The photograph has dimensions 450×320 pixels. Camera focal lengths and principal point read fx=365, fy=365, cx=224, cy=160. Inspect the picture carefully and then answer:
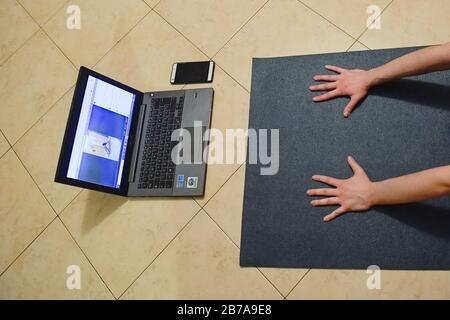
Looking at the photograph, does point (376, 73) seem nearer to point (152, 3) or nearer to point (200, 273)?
point (200, 273)

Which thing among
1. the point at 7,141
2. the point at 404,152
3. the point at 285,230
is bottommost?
the point at 285,230

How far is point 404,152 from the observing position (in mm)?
1313

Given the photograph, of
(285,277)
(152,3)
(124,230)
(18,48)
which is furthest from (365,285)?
(18,48)

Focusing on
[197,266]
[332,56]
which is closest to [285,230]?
[197,266]

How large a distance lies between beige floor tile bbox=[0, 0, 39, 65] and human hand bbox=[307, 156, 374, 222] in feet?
5.89

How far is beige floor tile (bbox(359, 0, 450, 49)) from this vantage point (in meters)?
1.47

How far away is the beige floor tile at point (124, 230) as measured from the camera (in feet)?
4.64

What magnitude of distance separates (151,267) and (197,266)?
0.18 m

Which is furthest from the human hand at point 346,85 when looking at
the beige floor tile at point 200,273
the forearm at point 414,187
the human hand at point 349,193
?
the beige floor tile at point 200,273

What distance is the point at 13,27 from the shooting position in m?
2.10

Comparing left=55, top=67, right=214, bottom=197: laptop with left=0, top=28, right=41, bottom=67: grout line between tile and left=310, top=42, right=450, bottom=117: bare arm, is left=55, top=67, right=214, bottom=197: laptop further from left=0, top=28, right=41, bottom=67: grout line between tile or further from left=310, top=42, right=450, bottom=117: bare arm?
left=0, top=28, right=41, bottom=67: grout line between tile

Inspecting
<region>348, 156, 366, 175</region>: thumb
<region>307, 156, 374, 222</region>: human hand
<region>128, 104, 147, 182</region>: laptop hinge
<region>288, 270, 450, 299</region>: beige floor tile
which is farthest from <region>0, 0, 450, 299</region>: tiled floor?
<region>348, 156, 366, 175</region>: thumb

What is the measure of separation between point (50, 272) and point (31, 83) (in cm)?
99

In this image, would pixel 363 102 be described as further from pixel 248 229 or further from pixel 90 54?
pixel 90 54
